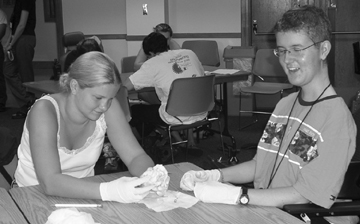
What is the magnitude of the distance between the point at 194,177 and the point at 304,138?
41cm

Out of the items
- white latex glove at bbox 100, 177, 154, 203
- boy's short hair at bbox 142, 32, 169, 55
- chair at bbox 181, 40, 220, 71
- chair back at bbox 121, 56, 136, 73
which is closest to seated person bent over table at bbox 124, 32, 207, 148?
boy's short hair at bbox 142, 32, 169, 55

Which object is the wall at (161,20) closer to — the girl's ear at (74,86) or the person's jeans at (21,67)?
the person's jeans at (21,67)

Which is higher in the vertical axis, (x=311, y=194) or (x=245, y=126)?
(x=311, y=194)

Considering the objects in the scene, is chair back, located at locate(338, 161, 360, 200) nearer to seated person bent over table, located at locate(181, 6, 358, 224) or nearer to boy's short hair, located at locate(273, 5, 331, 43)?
seated person bent over table, located at locate(181, 6, 358, 224)

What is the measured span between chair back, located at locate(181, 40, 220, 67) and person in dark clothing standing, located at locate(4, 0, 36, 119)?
2.05 metres

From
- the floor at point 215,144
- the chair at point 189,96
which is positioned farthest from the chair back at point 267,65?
the chair at point 189,96

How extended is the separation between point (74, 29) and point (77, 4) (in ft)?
1.24

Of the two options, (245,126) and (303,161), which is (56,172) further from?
(245,126)

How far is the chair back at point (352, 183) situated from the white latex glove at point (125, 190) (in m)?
0.69

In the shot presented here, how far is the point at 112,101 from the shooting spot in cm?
225

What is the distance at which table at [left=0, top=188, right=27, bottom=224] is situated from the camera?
5.22 feet

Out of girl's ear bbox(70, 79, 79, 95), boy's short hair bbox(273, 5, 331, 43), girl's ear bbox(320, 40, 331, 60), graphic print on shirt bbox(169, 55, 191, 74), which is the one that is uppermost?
boy's short hair bbox(273, 5, 331, 43)

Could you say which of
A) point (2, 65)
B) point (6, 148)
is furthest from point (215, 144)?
point (6, 148)

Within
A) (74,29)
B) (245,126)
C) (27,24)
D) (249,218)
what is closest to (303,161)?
(249,218)
